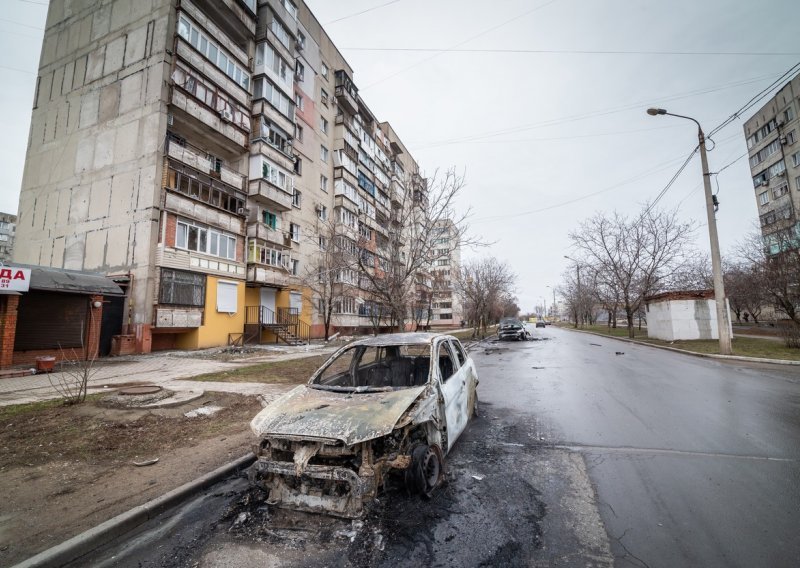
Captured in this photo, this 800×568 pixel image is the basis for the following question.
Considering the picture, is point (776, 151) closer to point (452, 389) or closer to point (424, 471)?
point (452, 389)

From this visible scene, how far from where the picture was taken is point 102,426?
5.48 metres

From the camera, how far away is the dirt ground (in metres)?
3.03

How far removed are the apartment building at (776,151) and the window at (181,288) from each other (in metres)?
48.0

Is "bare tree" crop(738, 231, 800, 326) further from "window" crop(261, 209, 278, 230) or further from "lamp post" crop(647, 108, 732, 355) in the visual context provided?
"window" crop(261, 209, 278, 230)

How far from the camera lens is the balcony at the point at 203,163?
1747cm

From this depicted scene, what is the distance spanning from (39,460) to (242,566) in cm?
379

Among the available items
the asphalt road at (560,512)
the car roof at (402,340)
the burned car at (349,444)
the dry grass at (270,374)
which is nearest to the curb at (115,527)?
the asphalt road at (560,512)

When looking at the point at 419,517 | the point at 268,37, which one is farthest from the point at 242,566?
the point at 268,37

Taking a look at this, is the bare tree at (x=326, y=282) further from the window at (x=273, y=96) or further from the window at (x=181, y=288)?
the window at (x=273, y=96)

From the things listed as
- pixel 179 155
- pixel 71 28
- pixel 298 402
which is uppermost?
pixel 71 28

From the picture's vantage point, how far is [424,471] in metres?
3.13

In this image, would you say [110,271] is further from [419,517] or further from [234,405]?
[419,517]

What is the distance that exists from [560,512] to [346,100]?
3616 centimetres

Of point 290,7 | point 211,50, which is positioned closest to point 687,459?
point 211,50
